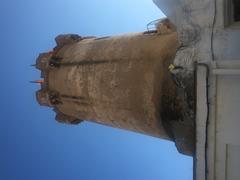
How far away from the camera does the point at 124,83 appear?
21.1 feet

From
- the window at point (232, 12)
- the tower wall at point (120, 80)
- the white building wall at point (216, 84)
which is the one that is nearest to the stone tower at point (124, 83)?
the tower wall at point (120, 80)

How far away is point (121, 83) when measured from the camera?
650 centimetres

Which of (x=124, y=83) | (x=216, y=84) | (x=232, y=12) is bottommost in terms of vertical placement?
(x=124, y=83)

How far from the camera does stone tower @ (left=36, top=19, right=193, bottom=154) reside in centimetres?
580

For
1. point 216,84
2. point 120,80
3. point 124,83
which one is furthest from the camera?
point 120,80

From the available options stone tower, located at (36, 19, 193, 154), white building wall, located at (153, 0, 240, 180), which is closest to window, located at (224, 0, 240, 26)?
white building wall, located at (153, 0, 240, 180)

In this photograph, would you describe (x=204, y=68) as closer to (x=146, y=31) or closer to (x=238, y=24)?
(x=238, y=24)

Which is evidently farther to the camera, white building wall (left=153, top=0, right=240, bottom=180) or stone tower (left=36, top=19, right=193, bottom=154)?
stone tower (left=36, top=19, right=193, bottom=154)

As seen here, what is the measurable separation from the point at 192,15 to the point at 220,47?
1.87 ft

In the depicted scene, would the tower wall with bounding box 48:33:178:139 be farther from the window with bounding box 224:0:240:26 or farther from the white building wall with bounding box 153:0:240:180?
the window with bounding box 224:0:240:26

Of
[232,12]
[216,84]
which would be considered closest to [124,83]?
[216,84]

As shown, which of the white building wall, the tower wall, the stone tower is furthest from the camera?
the tower wall

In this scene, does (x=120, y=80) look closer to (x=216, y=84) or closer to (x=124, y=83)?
(x=124, y=83)

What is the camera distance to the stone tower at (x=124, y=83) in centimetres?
580
